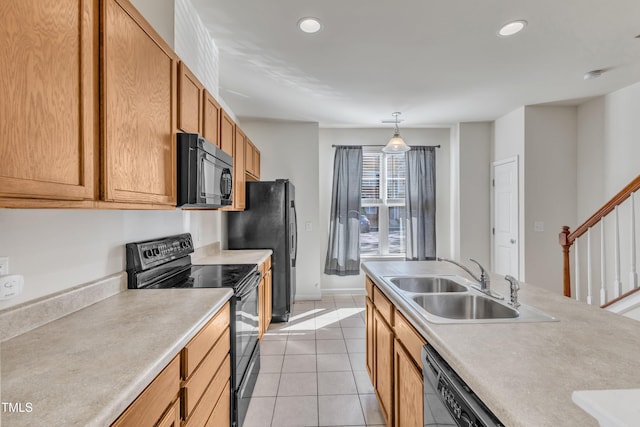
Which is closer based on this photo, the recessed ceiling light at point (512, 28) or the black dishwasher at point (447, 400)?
the black dishwasher at point (447, 400)

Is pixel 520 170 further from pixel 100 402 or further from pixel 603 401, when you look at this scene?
pixel 100 402

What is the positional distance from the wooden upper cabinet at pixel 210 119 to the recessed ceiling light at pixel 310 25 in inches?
32.3

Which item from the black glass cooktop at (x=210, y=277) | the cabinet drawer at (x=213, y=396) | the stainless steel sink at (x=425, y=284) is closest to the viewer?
the cabinet drawer at (x=213, y=396)

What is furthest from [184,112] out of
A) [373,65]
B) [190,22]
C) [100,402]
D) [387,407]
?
[387,407]

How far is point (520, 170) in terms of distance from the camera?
3904 millimetres

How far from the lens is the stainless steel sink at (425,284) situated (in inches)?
76.1

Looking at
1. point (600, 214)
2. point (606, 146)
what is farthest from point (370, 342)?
point (606, 146)

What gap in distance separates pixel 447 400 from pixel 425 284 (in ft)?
3.64

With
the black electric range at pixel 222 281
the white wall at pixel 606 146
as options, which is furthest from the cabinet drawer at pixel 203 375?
the white wall at pixel 606 146

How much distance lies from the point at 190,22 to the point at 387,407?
2.68 meters

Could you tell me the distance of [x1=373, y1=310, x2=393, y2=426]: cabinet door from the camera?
1.64 metres

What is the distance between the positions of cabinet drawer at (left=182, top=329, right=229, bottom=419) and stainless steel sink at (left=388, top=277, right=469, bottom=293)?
1.03 meters

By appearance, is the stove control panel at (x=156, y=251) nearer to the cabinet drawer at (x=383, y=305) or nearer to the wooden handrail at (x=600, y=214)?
the cabinet drawer at (x=383, y=305)

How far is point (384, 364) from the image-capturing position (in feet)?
5.82
